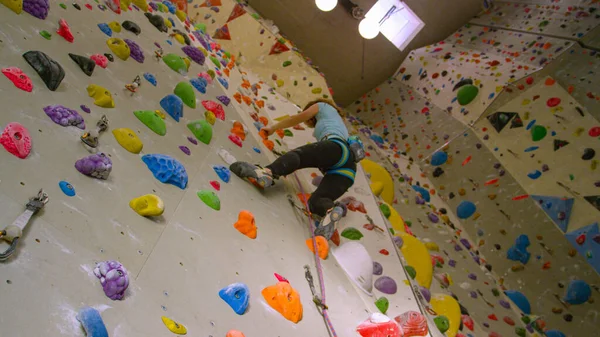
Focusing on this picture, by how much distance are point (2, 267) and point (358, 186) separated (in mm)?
2438

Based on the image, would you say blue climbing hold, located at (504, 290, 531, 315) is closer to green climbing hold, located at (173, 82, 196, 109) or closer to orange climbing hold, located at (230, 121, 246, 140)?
orange climbing hold, located at (230, 121, 246, 140)

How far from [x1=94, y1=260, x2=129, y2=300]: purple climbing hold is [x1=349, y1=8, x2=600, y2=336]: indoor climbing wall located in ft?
7.54

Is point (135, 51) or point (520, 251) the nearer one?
point (135, 51)

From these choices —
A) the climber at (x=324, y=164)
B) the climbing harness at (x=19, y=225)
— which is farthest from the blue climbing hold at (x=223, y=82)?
the climbing harness at (x=19, y=225)

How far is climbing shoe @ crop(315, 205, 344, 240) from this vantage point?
6.68 ft

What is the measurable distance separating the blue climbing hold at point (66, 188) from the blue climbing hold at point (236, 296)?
1.51ft

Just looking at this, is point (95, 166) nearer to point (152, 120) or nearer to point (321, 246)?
point (152, 120)

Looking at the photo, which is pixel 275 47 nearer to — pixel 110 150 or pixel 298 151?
pixel 298 151

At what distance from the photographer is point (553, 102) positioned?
335 cm

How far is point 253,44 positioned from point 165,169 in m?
3.26

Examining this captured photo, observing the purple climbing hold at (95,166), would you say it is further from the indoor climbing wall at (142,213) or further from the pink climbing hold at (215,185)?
the pink climbing hold at (215,185)

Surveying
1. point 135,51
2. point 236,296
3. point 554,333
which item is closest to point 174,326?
point 236,296

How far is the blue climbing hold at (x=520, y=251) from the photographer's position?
295cm

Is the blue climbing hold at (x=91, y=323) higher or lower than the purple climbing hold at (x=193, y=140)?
higher
